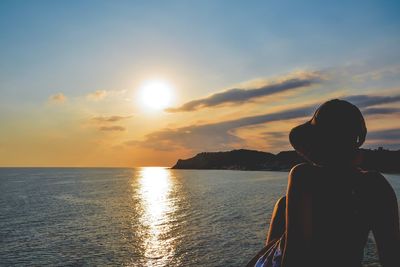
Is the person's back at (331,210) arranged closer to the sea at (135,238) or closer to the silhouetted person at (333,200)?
the silhouetted person at (333,200)

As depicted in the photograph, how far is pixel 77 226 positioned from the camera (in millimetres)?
31250

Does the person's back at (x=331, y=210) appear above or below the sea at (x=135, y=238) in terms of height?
above

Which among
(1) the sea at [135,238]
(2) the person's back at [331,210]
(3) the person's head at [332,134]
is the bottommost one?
(1) the sea at [135,238]

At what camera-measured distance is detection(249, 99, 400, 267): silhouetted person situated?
254 centimetres

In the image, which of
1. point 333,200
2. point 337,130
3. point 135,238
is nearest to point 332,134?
point 337,130

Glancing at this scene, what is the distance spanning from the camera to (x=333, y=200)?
2600 mm

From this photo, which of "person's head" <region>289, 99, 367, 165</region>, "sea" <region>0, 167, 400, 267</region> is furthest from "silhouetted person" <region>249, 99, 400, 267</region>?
"sea" <region>0, 167, 400, 267</region>

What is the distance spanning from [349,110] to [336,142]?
0.27 meters

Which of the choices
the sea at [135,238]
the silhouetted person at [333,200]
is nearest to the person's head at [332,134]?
the silhouetted person at [333,200]

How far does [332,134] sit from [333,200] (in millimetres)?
506

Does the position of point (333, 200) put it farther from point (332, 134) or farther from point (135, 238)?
point (135, 238)

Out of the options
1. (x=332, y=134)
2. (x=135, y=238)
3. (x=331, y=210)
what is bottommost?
(x=135, y=238)

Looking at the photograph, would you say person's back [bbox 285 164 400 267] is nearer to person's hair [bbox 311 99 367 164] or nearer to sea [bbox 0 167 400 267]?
person's hair [bbox 311 99 367 164]

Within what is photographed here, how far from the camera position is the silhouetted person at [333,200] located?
8.32 feet
